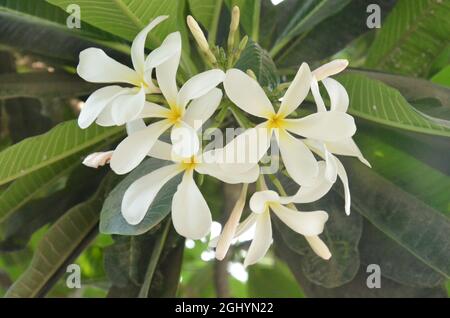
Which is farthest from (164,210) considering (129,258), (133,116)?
(129,258)

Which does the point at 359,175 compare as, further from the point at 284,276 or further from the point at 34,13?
the point at 284,276

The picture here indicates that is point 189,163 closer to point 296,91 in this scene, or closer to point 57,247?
point 296,91

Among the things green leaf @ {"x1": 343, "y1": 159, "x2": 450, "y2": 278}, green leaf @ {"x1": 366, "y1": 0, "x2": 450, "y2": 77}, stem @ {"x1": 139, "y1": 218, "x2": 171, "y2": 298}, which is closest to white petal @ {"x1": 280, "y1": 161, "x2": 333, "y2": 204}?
green leaf @ {"x1": 343, "y1": 159, "x2": 450, "y2": 278}

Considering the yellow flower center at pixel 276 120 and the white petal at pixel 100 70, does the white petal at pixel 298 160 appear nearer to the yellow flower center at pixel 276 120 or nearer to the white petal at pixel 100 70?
the yellow flower center at pixel 276 120

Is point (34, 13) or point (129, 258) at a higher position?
point (34, 13)

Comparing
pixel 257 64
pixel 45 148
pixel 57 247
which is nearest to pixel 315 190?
pixel 257 64

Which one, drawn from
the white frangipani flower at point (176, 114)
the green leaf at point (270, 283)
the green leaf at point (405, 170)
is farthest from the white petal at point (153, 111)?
the green leaf at point (270, 283)

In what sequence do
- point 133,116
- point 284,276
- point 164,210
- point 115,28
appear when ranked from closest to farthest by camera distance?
1. point 133,116
2. point 164,210
3. point 115,28
4. point 284,276
